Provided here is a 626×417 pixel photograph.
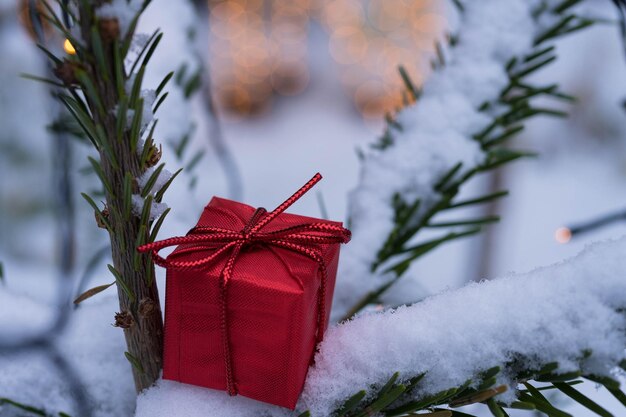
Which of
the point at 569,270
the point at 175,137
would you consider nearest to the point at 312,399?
the point at 569,270

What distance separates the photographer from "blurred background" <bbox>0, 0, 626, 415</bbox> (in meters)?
0.89

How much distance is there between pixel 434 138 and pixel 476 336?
0.68 ft

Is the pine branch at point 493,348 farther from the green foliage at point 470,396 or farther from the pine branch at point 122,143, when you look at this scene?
the pine branch at point 122,143

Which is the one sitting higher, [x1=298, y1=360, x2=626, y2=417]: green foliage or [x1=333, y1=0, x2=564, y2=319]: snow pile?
[x1=333, y1=0, x2=564, y2=319]: snow pile

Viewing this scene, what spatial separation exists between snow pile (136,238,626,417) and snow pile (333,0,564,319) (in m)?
0.10

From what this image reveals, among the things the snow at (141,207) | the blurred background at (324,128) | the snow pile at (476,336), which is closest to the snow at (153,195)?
the snow at (141,207)

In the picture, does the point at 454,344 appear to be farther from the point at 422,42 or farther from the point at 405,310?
the point at 422,42

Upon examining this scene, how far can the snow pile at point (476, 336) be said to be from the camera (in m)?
0.27

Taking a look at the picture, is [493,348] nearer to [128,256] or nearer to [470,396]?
[470,396]

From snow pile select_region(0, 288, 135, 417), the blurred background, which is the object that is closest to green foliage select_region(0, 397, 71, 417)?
snow pile select_region(0, 288, 135, 417)

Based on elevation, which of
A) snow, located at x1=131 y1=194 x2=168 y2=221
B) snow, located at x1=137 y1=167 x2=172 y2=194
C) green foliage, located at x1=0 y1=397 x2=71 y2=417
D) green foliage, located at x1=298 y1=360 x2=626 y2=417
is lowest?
green foliage, located at x1=0 y1=397 x2=71 y2=417

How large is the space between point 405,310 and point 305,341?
0.06 meters

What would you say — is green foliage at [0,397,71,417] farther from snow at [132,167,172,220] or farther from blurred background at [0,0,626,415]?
blurred background at [0,0,626,415]

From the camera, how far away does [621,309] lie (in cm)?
27
